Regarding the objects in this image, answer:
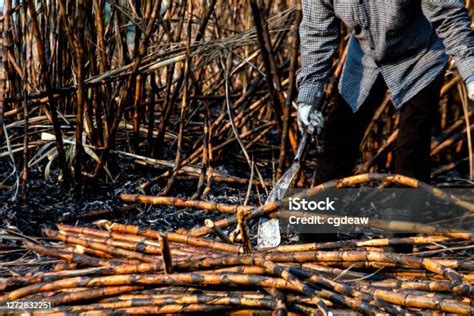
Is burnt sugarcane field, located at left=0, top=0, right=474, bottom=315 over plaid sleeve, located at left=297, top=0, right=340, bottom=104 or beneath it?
beneath

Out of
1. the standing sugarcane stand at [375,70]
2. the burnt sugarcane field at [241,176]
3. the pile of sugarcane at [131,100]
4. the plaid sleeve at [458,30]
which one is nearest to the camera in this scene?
the burnt sugarcane field at [241,176]

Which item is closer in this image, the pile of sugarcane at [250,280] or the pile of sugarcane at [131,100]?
the pile of sugarcane at [250,280]

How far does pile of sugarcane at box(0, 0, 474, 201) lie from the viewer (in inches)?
134

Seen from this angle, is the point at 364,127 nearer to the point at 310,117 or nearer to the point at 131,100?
the point at 310,117

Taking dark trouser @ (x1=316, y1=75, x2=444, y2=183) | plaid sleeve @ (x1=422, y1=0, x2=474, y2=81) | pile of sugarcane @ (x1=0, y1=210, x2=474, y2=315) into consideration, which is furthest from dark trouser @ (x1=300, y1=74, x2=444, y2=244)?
pile of sugarcane @ (x1=0, y1=210, x2=474, y2=315)

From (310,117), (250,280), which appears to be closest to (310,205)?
(310,117)

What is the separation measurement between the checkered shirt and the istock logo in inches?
13.6

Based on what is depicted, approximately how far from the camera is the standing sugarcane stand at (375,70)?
2707mm

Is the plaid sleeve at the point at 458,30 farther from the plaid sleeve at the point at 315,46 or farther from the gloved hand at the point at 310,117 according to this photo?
the gloved hand at the point at 310,117

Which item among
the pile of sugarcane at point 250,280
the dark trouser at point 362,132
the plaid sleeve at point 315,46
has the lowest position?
the pile of sugarcane at point 250,280

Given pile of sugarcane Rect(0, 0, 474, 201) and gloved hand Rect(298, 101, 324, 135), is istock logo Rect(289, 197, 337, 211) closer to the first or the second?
gloved hand Rect(298, 101, 324, 135)

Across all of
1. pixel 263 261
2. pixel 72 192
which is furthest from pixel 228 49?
pixel 263 261

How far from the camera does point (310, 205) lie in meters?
2.91

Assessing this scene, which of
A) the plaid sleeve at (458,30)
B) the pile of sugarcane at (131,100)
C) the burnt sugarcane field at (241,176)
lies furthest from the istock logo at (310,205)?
the plaid sleeve at (458,30)
